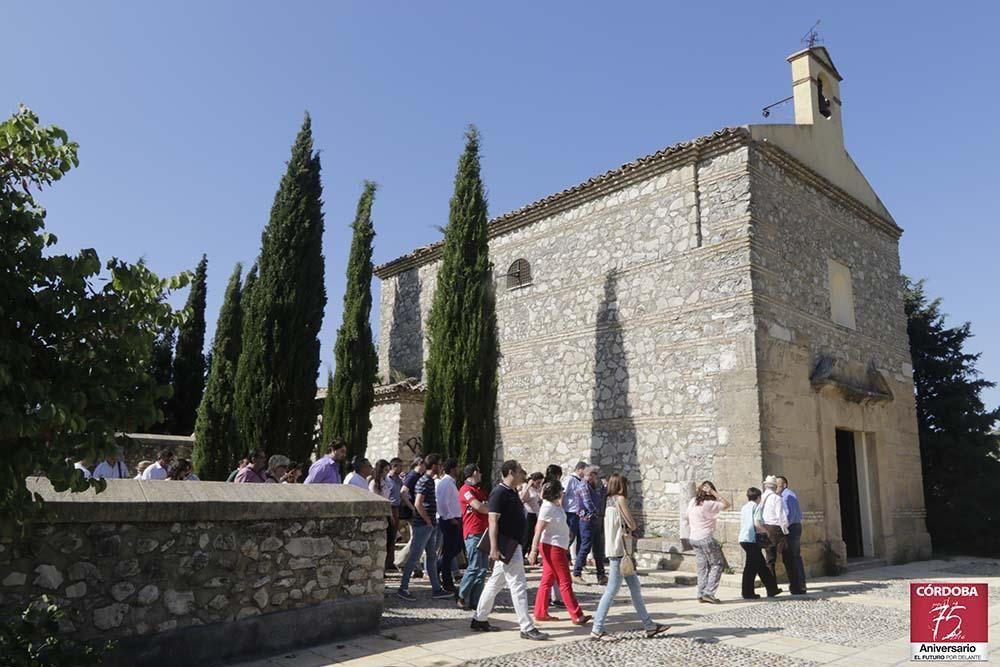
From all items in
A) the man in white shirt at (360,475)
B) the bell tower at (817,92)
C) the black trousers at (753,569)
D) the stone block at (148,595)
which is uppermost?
the bell tower at (817,92)

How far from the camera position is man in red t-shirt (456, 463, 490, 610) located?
741 centimetres

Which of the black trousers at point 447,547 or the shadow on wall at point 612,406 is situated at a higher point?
the shadow on wall at point 612,406

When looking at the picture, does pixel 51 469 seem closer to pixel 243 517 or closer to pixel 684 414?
pixel 243 517

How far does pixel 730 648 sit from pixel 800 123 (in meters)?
10.7

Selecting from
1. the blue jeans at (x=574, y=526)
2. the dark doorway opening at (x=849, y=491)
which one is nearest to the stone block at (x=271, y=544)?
the blue jeans at (x=574, y=526)

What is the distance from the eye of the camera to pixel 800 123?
535 inches

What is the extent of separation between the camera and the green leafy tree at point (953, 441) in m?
16.3

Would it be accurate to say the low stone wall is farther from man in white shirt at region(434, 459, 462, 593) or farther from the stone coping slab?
man in white shirt at region(434, 459, 462, 593)

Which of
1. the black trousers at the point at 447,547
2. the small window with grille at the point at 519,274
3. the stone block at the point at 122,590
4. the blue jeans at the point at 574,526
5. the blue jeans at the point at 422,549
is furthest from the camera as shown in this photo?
the small window with grille at the point at 519,274

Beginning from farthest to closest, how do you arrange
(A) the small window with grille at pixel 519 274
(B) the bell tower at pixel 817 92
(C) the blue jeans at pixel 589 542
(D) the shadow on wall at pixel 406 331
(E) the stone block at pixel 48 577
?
(D) the shadow on wall at pixel 406 331
(A) the small window with grille at pixel 519 274
(B) the bell tower at pixel 817 92
(C) the blue jeans at pixel 589 542
(E) the stone block at pixel 48 577

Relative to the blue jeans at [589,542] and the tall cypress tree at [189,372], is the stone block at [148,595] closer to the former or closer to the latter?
the blue jeans at [589,542]

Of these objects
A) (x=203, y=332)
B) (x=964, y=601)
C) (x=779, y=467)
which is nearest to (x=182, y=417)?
(x=203, y=332)

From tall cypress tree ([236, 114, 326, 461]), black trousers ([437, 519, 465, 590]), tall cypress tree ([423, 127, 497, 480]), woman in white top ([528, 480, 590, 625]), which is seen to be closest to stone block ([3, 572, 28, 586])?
woman in white top ([528, 480, 590, 625])

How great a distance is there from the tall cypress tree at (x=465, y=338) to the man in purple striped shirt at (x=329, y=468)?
389 centimetres
